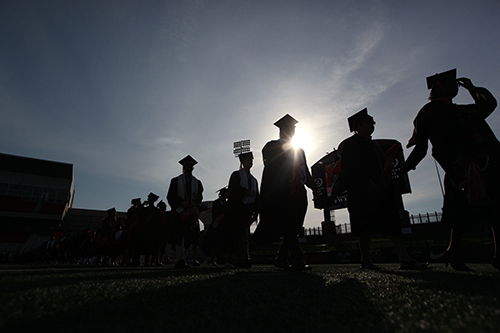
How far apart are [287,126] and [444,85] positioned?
2.15m

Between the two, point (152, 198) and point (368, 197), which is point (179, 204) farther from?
point (368, 197)

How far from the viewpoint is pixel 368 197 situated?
11.6 feet

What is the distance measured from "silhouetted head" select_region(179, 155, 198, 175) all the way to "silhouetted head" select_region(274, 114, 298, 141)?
2555 millimetres

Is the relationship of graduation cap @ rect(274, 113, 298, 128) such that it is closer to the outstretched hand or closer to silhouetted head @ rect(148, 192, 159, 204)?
the outstretched hand

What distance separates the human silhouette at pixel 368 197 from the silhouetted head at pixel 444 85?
3.31 ft

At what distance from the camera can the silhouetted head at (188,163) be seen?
6004 mm

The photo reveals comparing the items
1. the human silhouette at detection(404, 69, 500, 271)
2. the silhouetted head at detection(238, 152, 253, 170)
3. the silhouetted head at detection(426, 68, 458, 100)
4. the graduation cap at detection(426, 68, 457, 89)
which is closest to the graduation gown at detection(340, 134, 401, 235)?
the human silhouette at detection(404, 69, 500, 271)

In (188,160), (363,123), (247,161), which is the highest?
(188,160)

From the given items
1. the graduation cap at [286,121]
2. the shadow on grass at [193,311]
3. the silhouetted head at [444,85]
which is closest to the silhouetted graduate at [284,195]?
the graduation cap at [286,121]

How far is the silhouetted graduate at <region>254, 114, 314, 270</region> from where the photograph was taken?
11.9ft

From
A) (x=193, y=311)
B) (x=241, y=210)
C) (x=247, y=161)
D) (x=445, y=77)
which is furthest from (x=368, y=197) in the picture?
(x=193, y=311)

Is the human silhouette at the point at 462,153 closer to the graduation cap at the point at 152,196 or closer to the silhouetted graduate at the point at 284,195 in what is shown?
the silhouetted graduate at the point at 284,195

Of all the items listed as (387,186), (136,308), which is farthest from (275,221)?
(136,308)

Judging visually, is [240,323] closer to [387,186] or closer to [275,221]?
[275,221]
